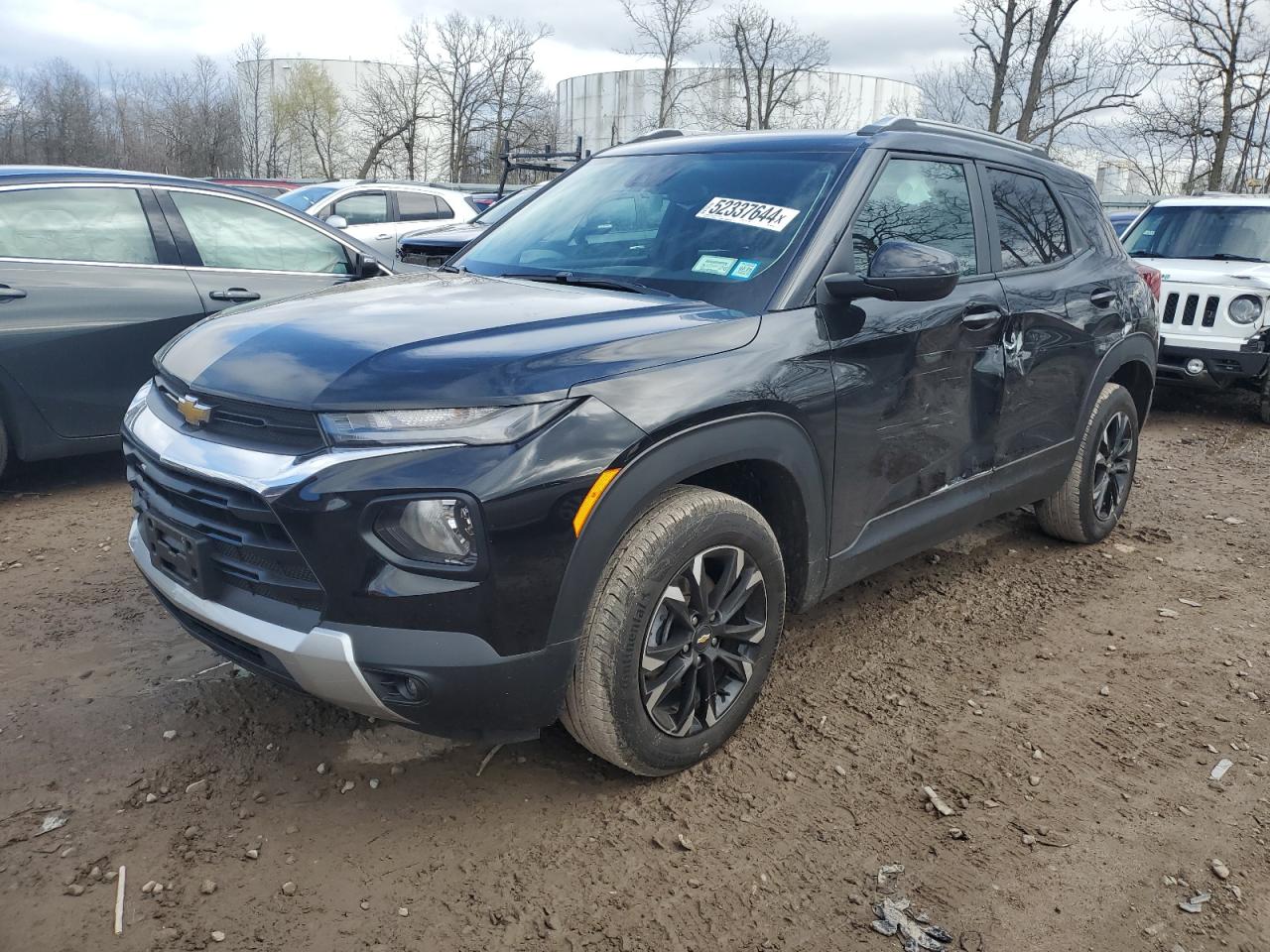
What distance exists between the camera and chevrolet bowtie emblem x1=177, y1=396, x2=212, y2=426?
2.47 metres

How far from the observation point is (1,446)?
16.2 ft

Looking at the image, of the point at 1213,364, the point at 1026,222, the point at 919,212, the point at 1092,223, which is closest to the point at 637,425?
the point at 919,212

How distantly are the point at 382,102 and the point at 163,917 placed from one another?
138ft

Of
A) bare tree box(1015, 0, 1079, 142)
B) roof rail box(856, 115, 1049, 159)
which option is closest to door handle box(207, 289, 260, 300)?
roof rail box(856, 115, 1049, 159)

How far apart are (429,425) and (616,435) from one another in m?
0.44

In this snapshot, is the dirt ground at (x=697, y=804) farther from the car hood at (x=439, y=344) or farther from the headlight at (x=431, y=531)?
the car hood at (x=439, y=344)

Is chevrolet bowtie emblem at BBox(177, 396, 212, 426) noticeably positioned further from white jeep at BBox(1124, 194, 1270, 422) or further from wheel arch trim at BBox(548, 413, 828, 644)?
white jeep at BBox(1124, 194, 1270, 422)

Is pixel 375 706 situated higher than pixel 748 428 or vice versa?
pixel 748 428

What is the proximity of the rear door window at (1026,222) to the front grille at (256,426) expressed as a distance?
271 centimetres

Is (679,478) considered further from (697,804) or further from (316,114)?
(316,114)

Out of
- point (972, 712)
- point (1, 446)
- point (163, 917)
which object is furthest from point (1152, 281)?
→ point (1, 446)

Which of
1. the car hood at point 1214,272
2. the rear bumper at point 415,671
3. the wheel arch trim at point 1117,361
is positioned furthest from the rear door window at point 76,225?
the car hood at point 1214,272

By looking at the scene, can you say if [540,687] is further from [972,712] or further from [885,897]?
[972,712]

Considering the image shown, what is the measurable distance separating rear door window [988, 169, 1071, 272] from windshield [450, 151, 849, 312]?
0.98 metres
